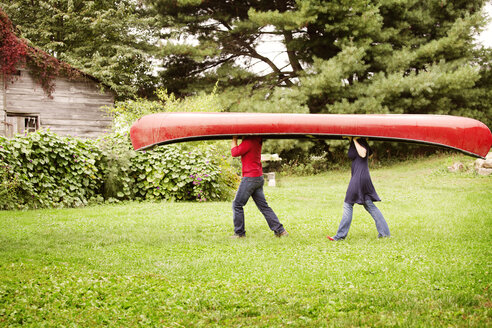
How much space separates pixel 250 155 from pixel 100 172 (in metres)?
7.05

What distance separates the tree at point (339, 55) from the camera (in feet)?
76.8

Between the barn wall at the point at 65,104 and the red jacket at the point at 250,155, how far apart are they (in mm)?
13775

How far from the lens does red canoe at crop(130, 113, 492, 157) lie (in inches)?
306

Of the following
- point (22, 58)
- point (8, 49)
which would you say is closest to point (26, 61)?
point (22, 58)

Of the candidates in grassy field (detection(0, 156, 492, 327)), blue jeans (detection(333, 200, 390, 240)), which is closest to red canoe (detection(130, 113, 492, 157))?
blue jeans (detection(333, 200, 390, 240))

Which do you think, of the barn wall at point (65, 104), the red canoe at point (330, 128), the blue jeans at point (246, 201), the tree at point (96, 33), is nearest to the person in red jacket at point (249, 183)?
the blue jeans at point (246, 201)

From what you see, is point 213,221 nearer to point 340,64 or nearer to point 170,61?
point 340,64

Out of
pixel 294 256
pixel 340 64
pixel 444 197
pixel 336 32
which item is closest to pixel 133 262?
pixel 294 256

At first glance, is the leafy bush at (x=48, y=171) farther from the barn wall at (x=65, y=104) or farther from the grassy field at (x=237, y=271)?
the barn wall at (x=65, y=104)

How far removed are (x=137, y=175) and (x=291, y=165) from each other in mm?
13661

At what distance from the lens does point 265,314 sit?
4.39m

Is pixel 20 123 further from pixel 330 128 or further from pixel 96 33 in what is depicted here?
pixel 330 128

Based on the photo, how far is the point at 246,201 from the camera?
7.82m

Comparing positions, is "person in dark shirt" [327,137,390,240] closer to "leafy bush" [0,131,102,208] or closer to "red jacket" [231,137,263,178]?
"red jacket" [231,137,263,178]
